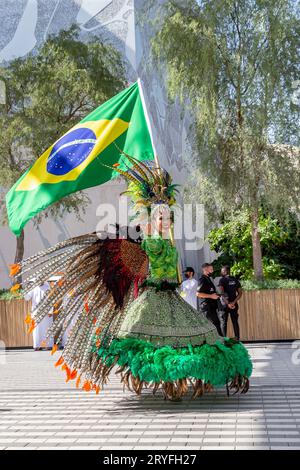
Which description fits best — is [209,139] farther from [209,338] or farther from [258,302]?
[209,338]

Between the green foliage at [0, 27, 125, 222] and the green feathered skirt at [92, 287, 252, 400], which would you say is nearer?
the green feathered skirt at [92, 287, 252, 400]

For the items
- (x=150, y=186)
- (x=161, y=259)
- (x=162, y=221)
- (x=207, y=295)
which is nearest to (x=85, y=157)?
(x=150, y=186)

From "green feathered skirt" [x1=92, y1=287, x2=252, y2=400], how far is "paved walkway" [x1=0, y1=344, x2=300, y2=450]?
0.94 ft

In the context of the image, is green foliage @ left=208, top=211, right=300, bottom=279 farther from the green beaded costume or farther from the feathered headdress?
the green beaded costume

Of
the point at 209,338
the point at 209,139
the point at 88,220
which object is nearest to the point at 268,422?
the point at 209,338

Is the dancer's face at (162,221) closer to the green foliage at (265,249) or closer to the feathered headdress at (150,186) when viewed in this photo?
the feathered headdress at (150,186)

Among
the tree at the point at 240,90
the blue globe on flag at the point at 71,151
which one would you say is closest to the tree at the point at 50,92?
the tree at the point at 240,90

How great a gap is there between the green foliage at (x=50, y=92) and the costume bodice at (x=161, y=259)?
37.5ft

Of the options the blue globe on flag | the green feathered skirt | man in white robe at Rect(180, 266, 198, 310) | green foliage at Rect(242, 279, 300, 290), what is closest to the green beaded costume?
the green feathered skirt

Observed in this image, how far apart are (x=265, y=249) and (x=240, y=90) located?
28.1 feet

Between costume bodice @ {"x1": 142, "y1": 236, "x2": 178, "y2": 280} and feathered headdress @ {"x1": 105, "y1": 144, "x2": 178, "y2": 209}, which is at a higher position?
feathered headdress @ {"x1": 105, "y1": 144, "x2": 178, "y2": 209}

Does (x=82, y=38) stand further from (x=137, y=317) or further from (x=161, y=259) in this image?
(x=137, y=317)

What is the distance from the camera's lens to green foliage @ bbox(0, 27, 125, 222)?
1928 cm

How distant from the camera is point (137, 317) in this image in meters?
7.91
